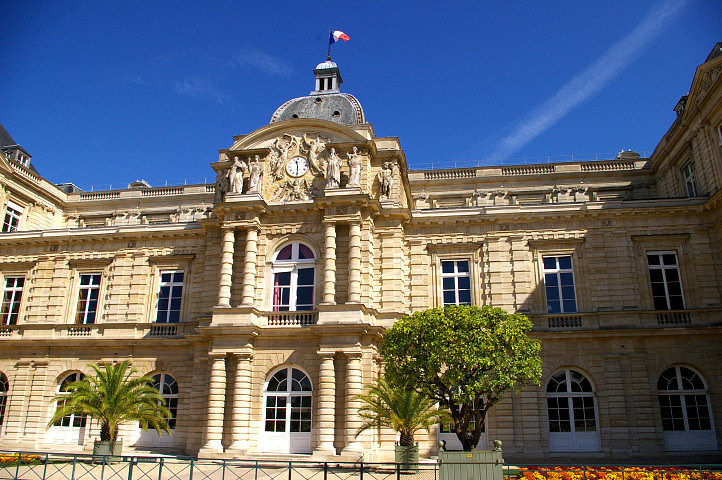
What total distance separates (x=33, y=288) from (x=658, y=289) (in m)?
28.8

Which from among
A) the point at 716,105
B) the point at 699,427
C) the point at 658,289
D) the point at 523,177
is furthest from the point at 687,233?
the point at 523,177

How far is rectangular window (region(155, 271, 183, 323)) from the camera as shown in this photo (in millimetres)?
27953

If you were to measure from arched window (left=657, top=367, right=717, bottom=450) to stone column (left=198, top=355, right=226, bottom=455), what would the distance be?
56.2ft

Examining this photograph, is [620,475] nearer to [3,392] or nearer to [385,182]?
[385,182]

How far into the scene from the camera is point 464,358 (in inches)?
729

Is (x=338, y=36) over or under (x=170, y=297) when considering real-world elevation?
over

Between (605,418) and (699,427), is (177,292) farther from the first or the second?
(699,427)

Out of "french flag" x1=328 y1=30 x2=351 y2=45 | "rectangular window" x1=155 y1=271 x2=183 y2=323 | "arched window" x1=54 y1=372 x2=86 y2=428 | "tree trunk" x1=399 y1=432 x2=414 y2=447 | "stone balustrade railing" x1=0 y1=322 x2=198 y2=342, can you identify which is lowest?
"tree trunk" x1=399 y1=432 x2=414 y2=447

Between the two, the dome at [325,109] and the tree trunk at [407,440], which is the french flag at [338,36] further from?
the tree trunk at [407,440]

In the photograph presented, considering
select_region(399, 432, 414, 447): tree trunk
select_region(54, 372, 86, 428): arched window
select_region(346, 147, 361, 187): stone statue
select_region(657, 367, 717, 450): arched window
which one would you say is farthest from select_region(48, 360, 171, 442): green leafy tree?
select_region(657, 367, 717, 450): arched window

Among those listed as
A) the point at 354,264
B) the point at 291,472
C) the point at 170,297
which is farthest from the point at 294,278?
the point at 291,472

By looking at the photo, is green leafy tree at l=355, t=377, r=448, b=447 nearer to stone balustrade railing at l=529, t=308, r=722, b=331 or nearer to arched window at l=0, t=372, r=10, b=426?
stone balustrade railing at l=529, t=308, r=722, b=331

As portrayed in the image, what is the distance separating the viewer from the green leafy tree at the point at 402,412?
65.6ft

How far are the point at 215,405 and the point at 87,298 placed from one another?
10349 millimetres
